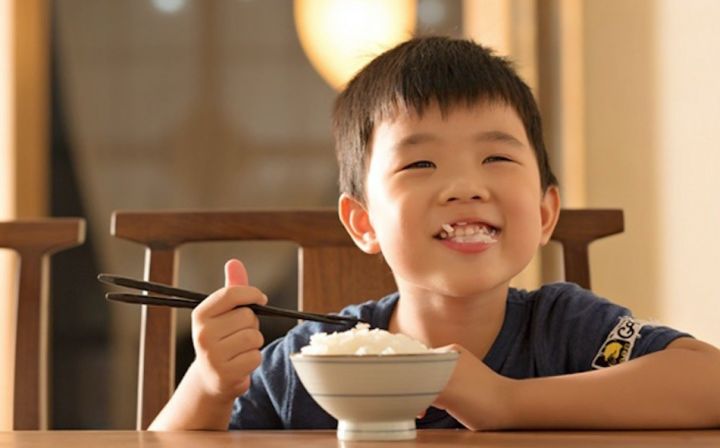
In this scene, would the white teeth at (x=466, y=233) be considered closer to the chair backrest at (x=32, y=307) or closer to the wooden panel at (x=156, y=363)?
the wooden panel at (x=156, y=363)

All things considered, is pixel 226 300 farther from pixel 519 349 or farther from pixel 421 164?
pixel 519 349

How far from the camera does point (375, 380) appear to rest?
86 cm

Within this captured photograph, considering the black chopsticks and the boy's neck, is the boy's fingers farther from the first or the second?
the boy's neck

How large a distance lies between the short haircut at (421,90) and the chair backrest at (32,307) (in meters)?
0.35

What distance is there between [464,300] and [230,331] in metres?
0.41

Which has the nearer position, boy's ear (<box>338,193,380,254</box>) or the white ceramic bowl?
the white ceramic bowl

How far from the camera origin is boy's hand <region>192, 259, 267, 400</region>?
1.03 m

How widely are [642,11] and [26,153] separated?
6.71 ft

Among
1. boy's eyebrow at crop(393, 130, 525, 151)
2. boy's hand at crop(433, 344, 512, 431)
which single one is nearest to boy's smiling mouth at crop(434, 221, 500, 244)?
boy's eyebrow at crop(393, 130, 525, 151)

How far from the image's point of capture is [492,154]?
50.1 inches

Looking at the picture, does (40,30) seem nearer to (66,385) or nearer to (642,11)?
(66,385)

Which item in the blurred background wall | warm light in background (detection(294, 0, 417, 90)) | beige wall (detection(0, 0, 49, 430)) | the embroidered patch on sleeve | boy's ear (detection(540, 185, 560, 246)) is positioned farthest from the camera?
the blurred background wall

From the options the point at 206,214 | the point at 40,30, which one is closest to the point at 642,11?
the point at 40,30

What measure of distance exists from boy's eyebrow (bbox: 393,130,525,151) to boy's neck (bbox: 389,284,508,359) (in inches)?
7.0
